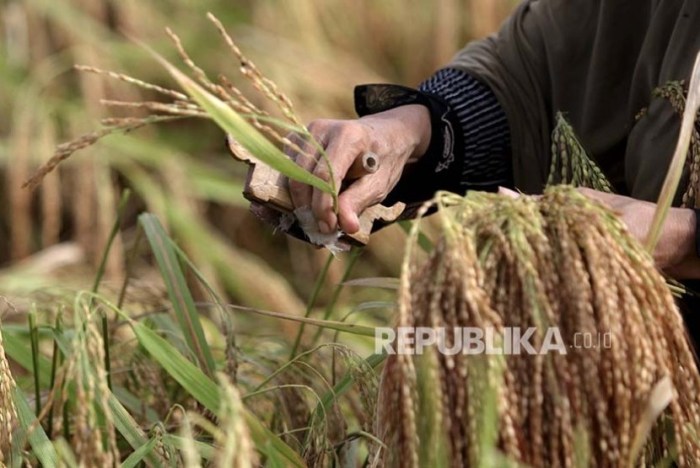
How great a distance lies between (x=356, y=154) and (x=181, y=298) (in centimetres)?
25

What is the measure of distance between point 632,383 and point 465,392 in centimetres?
12

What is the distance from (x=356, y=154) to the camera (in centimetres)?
136

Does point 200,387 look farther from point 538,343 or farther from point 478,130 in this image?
point 478,130

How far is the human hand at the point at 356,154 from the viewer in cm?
127

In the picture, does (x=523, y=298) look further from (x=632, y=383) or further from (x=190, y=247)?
(x=190, y=247)

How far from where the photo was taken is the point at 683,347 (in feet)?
3.30

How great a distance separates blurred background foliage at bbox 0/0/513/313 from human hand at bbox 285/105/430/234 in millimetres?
1369

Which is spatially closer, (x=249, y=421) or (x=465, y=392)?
(x=465, y=392)

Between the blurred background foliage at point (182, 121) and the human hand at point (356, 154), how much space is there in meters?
1.37

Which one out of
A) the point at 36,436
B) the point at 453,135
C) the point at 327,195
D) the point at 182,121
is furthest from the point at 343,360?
the point at 182,121

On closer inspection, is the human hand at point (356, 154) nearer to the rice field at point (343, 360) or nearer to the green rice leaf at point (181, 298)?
the rice field at point (343, 360)

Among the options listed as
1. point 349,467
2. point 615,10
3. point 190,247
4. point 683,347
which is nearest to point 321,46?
point 190,247

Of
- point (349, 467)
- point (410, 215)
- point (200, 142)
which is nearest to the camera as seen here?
point (349, 467)

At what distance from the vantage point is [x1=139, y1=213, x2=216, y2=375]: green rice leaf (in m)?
1.40
